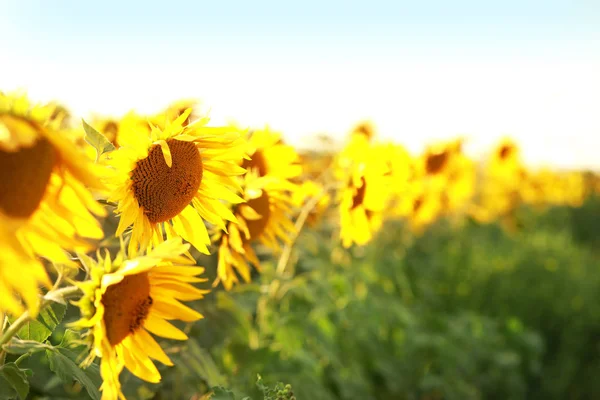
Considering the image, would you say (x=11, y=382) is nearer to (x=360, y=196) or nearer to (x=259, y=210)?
(x=259, y=210)

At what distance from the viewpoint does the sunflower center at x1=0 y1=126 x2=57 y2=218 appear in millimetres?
697

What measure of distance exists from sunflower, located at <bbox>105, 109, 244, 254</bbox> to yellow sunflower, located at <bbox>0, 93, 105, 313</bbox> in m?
0.22

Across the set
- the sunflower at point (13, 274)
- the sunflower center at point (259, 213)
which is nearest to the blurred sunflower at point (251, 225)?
the sunflower center at point (259, 213)

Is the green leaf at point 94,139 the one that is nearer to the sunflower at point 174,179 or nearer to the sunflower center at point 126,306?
the sunflower at point 174,179

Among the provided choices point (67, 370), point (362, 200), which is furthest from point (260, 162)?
point (67, 370)

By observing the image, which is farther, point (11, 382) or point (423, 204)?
point (423, 204)

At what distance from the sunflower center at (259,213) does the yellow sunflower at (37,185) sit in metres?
0.73

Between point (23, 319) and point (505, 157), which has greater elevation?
point (23, 319)

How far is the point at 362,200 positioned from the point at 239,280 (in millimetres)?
580

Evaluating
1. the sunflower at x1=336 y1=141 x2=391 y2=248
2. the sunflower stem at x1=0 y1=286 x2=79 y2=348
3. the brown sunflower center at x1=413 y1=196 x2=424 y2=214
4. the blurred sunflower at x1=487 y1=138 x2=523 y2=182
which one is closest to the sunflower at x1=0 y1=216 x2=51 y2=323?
the sunflower stem at x1=0 y1=286 x2=79 y2=348

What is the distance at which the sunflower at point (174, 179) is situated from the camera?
3.50ft

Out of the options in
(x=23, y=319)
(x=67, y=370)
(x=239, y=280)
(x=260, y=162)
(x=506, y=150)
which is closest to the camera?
(x=23, y=319)

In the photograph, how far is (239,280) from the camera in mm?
2199

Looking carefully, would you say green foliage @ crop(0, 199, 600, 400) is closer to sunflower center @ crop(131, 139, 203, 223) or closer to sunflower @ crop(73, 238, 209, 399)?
sunflower @ crop(73, 238, 209, 399)
